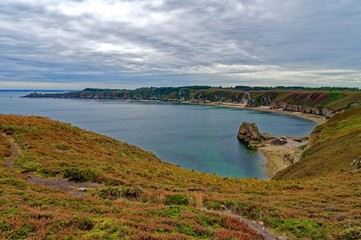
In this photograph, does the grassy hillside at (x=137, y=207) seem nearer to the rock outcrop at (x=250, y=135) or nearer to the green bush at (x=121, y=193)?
the green bush at (x=121, y=193)

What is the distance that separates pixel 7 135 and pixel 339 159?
39334 mm

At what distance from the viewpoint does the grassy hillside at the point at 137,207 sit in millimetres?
8670

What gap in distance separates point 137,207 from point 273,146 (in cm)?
7216

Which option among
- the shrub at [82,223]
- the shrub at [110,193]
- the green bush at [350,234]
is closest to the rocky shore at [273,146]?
the green bush at [350,234]

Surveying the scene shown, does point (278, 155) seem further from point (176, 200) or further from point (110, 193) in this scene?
point (110, 193)

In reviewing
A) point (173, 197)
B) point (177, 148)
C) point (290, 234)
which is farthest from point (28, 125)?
point (177, 148)

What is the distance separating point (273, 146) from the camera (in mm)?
77000

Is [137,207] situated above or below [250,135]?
above

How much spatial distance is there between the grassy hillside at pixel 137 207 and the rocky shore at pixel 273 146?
3432 cm

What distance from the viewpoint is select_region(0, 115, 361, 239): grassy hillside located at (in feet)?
28.4

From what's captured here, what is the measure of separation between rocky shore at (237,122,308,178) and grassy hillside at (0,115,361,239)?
113 ft

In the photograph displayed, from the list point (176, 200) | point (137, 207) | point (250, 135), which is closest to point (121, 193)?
point (137, 207)

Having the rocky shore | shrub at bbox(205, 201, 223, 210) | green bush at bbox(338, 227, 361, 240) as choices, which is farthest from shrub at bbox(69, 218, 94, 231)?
the rocky shore

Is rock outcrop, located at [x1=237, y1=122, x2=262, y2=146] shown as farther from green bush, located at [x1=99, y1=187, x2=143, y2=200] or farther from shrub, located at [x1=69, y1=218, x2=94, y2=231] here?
shrub, located at [x1=69, y1=218, x2=94, y2=231]
